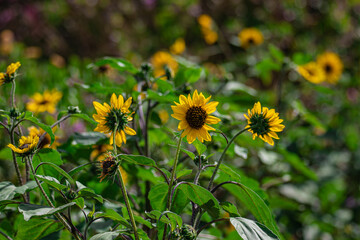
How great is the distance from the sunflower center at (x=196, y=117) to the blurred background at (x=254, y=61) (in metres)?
0.33

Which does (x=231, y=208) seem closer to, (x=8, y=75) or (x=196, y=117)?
(x=196, y=117)

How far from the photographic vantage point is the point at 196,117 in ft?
2.34

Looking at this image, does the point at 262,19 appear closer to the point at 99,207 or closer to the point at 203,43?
the point at 203,43

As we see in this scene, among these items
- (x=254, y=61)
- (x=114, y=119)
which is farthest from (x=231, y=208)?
(x=254, y=61)

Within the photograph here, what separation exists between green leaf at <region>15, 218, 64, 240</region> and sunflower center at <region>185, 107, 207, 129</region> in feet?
1.05

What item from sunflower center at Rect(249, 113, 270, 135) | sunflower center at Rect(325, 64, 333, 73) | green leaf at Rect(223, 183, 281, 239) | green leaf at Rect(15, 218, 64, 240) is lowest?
green leaf at Rect(15, 218, 64, 240)

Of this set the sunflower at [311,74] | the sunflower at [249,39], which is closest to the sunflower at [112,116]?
the sunflower at [311,74]

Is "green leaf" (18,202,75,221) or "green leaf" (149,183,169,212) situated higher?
"green leaf" (149,183,169,212)

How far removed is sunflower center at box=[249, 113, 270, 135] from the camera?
709 mm

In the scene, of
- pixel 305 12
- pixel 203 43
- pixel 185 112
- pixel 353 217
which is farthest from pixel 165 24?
pixel 185 112

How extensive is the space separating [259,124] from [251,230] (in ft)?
0.63

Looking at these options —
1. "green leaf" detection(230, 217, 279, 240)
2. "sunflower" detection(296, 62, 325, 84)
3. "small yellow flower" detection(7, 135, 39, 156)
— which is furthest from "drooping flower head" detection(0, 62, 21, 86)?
"sunflower" detection(296, 62, 325, 84)

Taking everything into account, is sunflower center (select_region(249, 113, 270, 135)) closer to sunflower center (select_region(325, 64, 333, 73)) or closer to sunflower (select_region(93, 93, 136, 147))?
sunflower (select_region(93, 93, 136, 147))

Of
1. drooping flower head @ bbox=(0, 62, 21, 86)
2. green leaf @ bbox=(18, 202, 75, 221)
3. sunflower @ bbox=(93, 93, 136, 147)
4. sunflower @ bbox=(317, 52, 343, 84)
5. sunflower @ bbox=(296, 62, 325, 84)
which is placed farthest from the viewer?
sunflower @ bbox=(317, 52, 343, 84)
